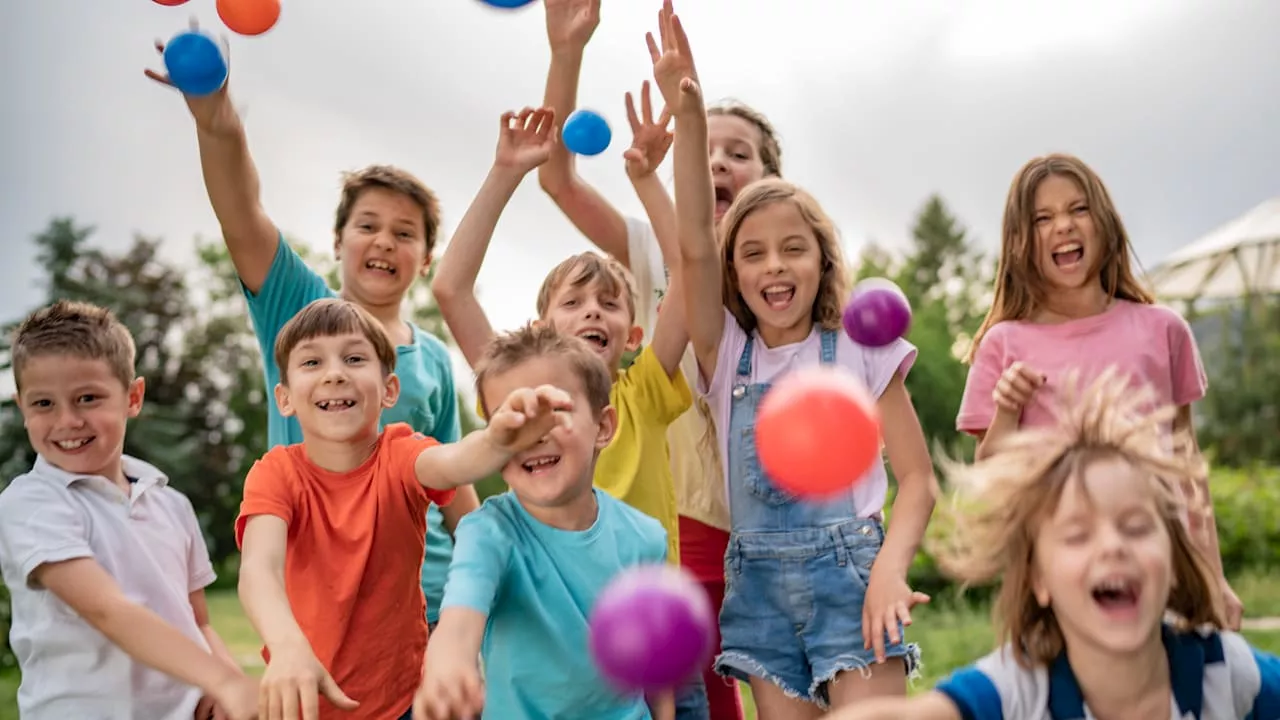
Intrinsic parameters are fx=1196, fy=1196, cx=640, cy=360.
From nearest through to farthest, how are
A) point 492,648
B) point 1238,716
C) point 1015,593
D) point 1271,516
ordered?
point 1238,716 < point 1015,593 < point 492,648 < point 1271,516

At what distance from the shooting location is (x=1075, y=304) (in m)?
3.91

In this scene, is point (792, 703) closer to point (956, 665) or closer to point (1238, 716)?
point (1238, 716)

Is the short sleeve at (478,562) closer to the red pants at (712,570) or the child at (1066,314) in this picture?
the red pants at (712,570)

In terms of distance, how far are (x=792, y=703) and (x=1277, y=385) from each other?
24.1 m

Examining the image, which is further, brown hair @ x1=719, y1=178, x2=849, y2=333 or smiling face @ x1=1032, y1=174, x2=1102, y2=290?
smiling face @ x1=1032, y1=174, x2=1102, y2=290

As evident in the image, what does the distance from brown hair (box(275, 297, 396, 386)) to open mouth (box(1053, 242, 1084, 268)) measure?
85.4 inches

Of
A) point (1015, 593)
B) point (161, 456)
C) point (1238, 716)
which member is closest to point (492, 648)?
point (1015, 593)

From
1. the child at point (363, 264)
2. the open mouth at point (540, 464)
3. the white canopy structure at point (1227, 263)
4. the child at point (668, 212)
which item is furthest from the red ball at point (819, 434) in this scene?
the white canopy structure at point (1227, 263)

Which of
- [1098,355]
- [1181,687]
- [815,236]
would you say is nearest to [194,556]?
[815,236]

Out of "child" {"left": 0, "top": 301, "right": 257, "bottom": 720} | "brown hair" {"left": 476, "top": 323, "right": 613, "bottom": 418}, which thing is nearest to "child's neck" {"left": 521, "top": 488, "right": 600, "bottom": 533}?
"brown hair" {"left": 476, "top": 323, "right": 613, "bottom": 418}

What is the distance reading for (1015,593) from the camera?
2.52 metres

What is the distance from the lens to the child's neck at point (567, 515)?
111 inches

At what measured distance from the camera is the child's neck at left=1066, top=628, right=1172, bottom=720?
7.86 feet

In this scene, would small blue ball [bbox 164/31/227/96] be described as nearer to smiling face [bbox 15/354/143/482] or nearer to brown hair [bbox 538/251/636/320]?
smiling face [bbox 15/354/143/482]
